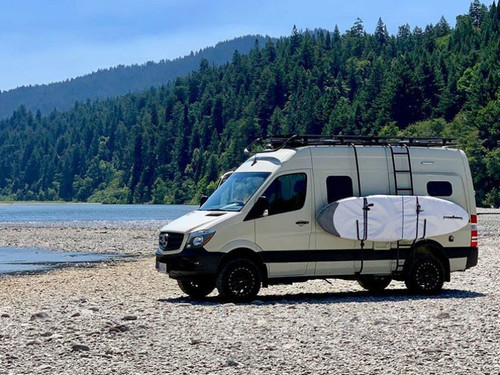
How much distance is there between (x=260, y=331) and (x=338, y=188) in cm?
610

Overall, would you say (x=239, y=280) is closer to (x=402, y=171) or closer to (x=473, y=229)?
(x=402, y=171)

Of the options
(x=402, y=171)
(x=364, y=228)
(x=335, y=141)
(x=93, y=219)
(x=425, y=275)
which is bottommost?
(x=93, y=219)

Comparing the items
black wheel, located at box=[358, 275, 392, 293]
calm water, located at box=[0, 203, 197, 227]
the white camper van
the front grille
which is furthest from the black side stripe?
Answer: calm water, located at box=[0, 203, 197, 227]

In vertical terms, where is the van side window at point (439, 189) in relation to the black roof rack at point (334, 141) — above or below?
below

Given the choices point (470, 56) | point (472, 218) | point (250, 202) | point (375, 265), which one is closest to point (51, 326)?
point (250, 202)

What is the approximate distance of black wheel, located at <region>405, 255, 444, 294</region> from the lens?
2011 cm

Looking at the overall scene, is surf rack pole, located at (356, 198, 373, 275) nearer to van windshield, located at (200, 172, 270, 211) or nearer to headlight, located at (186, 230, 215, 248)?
van windshield, located at (200, 172, 270, 211)

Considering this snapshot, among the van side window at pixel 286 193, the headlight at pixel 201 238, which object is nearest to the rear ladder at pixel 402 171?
the van side window at pixel 286 193

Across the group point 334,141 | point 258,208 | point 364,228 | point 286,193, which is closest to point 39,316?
point 258,208

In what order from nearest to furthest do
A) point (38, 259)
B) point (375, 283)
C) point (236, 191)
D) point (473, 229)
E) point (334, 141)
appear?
point (236, 191), point (334, 141), point (473, 229), point (375, 283), point (38, 259)

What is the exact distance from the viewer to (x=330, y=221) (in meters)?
19.3

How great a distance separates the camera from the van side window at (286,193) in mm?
19253

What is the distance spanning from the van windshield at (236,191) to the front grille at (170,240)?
1.15m

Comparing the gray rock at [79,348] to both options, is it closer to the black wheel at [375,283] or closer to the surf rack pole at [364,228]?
the surf rack pole at [364,228]
